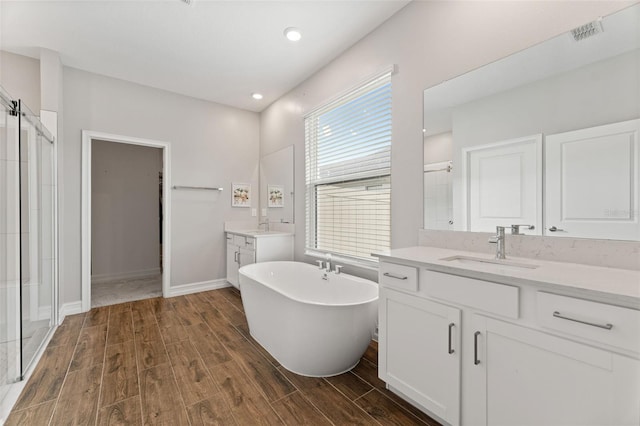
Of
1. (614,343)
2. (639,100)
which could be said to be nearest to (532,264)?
(614,343)

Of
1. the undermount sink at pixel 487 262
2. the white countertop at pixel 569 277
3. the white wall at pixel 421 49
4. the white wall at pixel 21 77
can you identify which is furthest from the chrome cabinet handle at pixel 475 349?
the white wall at pixel 21 77

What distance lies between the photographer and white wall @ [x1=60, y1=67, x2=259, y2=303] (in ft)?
10.3

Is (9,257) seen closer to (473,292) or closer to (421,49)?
(473,292)

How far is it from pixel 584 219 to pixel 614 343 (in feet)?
2.28

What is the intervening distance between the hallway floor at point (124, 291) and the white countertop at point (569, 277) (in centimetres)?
370

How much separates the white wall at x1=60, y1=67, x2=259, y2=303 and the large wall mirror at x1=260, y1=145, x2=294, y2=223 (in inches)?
10.7

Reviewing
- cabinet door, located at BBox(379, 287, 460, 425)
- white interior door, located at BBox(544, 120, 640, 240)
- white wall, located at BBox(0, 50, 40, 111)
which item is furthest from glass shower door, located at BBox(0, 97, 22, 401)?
white interior door, located at BBox(544, 120, 640, 240)

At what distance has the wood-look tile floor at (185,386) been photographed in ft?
5.11

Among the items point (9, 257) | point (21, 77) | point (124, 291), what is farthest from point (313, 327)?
point (21, 77)

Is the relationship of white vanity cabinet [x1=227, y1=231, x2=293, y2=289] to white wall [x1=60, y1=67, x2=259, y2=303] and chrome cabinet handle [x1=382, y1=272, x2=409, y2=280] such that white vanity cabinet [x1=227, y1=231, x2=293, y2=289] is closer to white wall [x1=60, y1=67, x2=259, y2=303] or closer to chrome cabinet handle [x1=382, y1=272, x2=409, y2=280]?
white wall [x1=60, y1=67, x2=259, y2=303]

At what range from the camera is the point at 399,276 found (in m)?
1.57

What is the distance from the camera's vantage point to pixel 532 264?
1.43 m

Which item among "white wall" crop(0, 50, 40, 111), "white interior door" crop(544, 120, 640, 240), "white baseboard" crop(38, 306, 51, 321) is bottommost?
"white baseboard" crop(38, 306, 51, 321)

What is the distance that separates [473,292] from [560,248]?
608 millimetres
